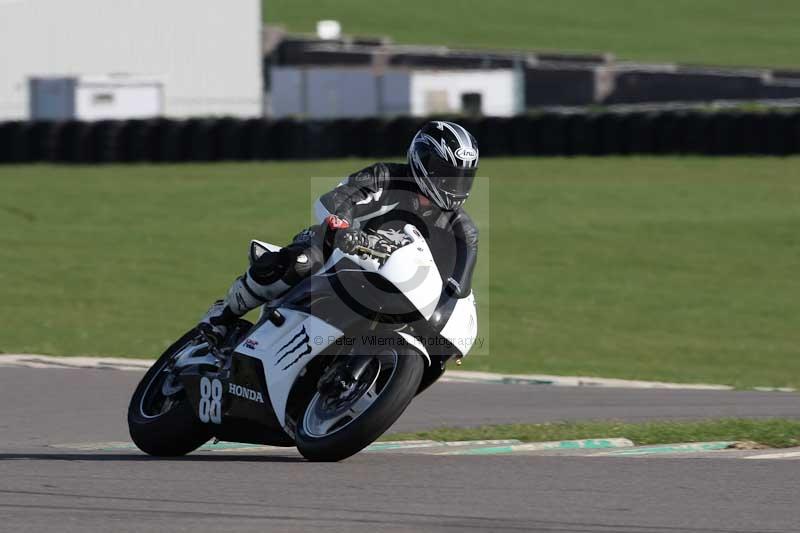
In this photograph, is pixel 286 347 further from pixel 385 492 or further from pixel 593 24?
pixel 593 24

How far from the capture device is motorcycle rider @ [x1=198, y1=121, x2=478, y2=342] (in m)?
6.83

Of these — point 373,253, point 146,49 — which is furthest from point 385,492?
point 146,49

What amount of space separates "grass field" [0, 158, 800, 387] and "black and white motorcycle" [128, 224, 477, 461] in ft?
19.2

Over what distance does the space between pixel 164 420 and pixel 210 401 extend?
0.98ft

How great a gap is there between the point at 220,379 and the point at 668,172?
19968 mm

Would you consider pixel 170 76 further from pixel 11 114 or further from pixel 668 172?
pixel 668 172

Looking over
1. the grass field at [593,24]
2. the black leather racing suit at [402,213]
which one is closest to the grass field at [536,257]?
the black leather racing suit at [402,213]

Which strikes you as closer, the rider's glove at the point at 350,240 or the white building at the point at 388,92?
the rider's glove at the point at 350,240

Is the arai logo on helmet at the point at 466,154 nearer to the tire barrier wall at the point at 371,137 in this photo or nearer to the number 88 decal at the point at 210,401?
the number 88 decal at the point at 210,401

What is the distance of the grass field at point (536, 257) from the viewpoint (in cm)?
1412

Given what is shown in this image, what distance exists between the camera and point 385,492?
6.02 meters

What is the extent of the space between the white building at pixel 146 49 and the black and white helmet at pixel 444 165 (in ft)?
112

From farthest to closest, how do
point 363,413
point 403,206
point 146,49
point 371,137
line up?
1. point 146,49
2. point 371,137
3. point 403,206
4. point 363,413

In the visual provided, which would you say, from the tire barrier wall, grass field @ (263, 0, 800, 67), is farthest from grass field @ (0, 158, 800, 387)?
grass field @ (263, 0, 800, 67)
